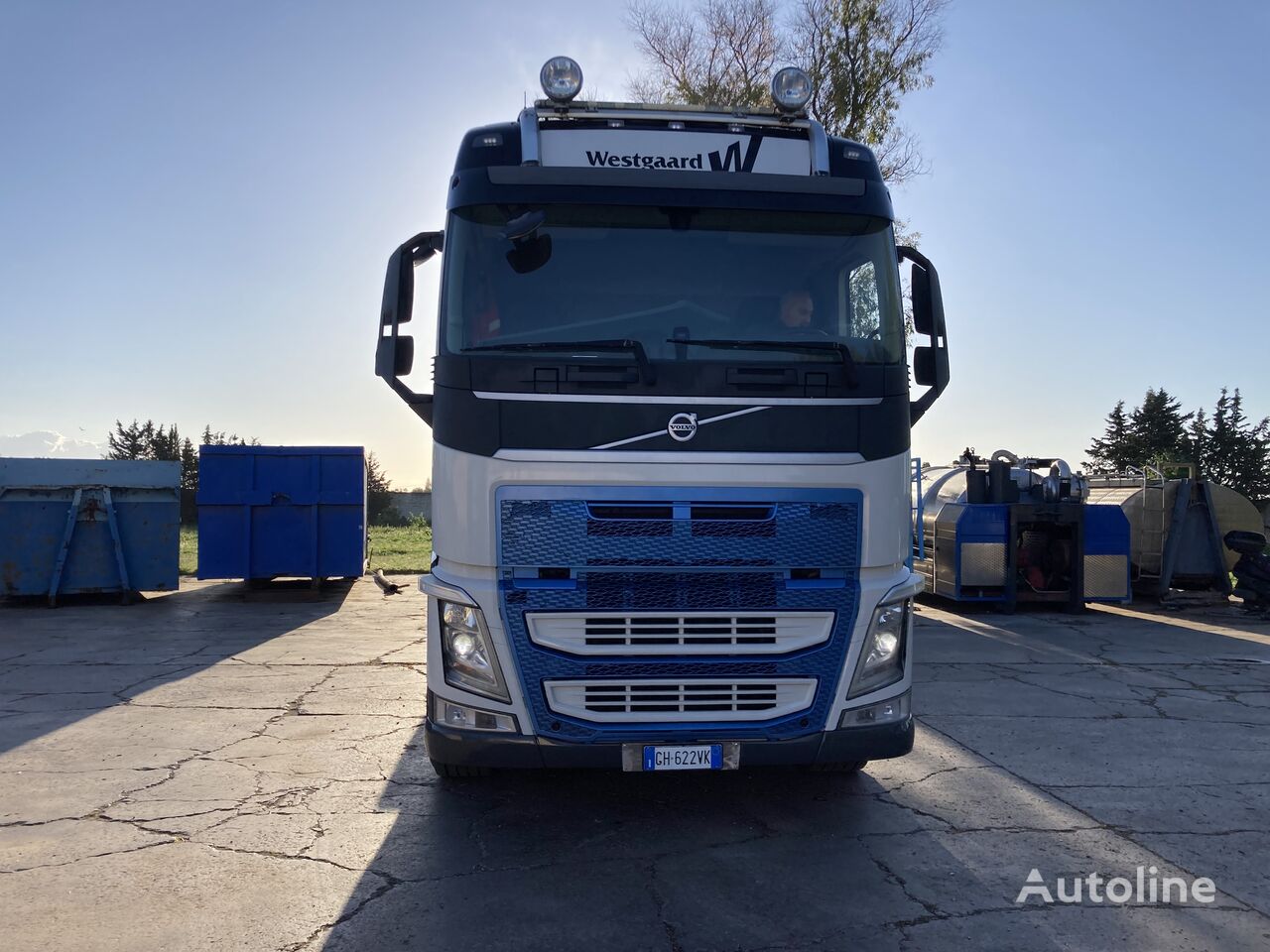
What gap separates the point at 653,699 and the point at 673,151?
2.56m

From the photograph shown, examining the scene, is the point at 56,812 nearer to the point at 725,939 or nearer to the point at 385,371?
the point at 385,371

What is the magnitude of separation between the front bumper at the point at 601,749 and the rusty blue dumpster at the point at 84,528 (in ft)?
32.0

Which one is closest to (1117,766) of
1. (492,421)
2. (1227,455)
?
(492,421)

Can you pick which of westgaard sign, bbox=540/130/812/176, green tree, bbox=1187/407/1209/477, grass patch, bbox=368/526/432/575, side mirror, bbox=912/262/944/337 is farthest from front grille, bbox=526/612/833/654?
green tree, bbox=1187/407/1209/477

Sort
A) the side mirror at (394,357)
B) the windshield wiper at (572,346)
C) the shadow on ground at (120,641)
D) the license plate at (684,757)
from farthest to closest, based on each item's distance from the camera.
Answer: the shadow on ground at (120,641)
the side mirror at (394,357)
the windshield wiper at (572,346)
the license plate at (684,757)

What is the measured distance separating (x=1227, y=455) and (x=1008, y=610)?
4887 centimetres

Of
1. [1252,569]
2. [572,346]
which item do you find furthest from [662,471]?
[1252,569]

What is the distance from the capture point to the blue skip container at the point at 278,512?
42.7 ft

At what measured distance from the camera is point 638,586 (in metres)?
4.32

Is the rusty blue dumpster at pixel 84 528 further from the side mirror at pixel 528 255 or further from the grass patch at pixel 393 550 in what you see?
the side mirror at pixel 528 255

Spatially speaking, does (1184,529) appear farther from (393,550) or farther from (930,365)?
(393,550)

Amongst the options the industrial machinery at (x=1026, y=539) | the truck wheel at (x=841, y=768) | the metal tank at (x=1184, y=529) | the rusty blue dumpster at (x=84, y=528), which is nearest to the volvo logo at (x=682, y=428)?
the truck wheel at (x=841, y=768)

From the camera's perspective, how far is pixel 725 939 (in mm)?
3477

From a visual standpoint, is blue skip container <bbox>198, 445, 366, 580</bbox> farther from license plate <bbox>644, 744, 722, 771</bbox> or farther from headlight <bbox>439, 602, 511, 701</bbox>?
license plate <bbox>644, 744, 722, 771</bbox>
